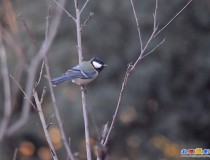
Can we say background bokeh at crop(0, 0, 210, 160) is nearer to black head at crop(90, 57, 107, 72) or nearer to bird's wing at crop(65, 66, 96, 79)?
black head at crop(90, 57, 107, 72)

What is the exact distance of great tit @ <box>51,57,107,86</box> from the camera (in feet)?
14.5

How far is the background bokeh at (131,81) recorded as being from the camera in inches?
292

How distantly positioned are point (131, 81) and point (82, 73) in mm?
3118

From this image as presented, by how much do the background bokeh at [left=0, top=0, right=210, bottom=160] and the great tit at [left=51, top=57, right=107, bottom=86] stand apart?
254 centimetres

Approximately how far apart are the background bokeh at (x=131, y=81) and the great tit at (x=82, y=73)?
2.54 metres

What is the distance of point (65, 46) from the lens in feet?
24.6

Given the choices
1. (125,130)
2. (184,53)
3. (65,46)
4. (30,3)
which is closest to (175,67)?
(184,53)

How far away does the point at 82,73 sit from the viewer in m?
4.52

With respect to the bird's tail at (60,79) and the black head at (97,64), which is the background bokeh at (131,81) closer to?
the black head at (97,64)

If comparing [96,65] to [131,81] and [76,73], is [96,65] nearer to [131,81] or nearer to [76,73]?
[76,73]

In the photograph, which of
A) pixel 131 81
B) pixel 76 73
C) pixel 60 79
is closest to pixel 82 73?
pixel 76 73

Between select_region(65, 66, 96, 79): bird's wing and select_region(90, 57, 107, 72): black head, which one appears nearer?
select_region(65, 66, 96, 79): bird's wing

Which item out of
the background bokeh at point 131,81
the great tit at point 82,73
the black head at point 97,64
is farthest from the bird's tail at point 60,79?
the background bokeh at point 131,81

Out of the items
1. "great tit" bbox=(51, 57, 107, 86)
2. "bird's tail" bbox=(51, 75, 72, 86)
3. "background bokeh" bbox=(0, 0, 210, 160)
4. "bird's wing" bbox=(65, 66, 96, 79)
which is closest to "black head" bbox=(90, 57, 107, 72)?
"great tit" bbox=(51, 57, 107, 86)
